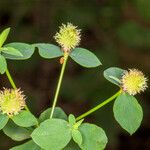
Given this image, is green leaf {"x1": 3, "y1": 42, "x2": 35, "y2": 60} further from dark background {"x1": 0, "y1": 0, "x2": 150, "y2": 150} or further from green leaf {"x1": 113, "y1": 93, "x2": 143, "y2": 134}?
dark background {"x1": 0, "y1": 0, "x2": 150, "y2": 150}

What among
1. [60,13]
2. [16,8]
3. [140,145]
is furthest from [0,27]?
[140,145]

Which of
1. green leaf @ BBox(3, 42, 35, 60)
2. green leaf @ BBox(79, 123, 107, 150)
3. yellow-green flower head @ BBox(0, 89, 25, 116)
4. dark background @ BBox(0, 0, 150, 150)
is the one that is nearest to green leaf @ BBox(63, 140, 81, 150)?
green leaf @ BBox(79, 123, 107, 150)

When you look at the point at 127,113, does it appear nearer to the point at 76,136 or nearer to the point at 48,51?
the point at 76,136

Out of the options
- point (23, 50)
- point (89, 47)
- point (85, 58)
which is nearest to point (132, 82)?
point (85, 58)

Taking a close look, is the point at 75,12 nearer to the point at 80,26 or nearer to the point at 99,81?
the point at 80,26

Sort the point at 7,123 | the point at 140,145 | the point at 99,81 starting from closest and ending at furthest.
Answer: the point at 7,123 → the point at 99,81 → the point at 140,145

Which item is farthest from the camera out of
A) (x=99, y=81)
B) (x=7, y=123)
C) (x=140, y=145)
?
A: (x=140, y=145)
